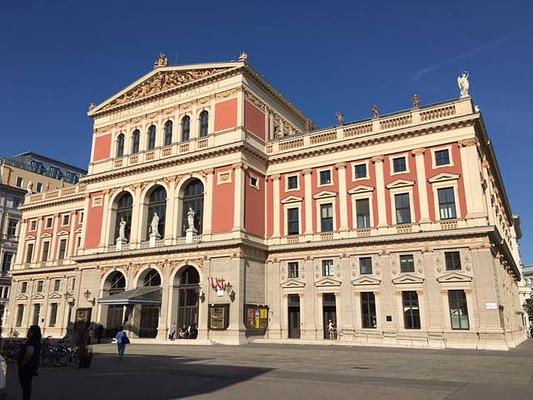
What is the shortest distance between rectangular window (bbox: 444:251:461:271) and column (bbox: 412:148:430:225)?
2995mm

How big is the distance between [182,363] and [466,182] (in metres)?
24.4

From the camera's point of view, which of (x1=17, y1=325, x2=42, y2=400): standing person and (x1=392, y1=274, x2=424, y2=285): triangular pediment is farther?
(x1=392, y1=274, x2=424, y2=285): triangular pediment

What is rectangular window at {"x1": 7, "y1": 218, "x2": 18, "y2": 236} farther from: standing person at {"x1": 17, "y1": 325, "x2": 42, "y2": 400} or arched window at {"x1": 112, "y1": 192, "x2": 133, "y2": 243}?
standing person at {"x1": 17, "y1": 325, "x2": 42, "y2": 400}

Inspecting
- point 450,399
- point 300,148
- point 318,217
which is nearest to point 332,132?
point 300,148

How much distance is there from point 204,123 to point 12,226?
4716cm

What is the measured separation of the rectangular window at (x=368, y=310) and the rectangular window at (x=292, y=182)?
11881 mm

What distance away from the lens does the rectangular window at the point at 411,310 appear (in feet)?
111

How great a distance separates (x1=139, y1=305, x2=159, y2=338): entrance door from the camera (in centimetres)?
4138

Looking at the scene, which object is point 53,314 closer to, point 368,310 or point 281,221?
point 281,221

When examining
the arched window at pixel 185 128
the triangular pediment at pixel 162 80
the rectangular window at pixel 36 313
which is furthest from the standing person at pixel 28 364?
the rectangular window at pixel 36 313

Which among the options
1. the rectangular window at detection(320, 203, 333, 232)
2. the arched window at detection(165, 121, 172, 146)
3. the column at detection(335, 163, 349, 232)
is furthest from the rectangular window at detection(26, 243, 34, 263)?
the column at detection(335, 163, 349, 232)

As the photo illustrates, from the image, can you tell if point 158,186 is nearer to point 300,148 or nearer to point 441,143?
point 300,148

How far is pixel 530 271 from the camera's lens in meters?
132

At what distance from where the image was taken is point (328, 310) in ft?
124
